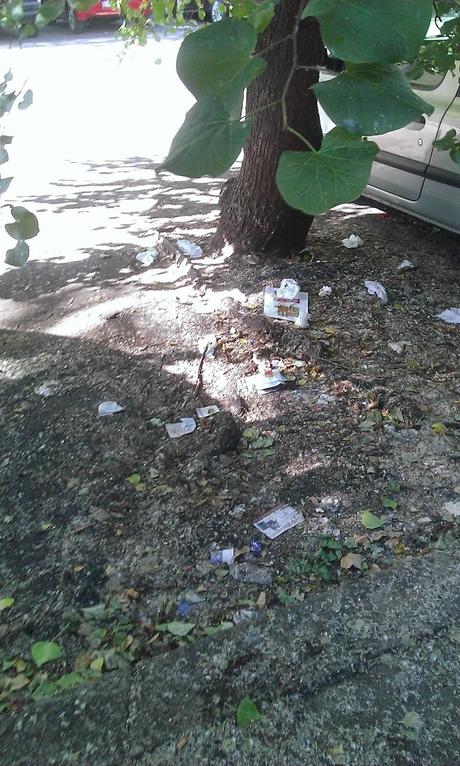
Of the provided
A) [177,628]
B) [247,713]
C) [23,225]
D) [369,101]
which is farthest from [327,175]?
[177,628]

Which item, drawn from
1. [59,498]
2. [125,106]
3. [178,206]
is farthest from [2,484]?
[125,106]

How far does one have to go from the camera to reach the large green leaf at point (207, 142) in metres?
0.98

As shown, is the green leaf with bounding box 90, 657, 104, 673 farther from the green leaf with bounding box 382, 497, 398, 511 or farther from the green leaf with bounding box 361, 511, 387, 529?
the green leaf with bounding box 382, 497, 398, 511

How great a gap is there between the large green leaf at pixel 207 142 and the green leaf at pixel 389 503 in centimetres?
188

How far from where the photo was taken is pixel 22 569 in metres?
2.39

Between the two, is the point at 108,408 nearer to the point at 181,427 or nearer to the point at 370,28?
the point at 181,427

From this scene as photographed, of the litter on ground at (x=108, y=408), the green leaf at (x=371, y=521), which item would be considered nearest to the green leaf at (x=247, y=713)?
the green leaf at (x=371, y=521)

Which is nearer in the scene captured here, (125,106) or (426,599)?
(426,599)

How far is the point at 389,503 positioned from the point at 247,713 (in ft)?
3.46

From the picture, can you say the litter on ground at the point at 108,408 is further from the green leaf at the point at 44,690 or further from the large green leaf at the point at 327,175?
the large green leaf at the point at 327,175

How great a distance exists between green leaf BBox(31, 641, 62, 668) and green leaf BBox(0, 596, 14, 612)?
0.21m

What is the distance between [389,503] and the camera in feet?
8.56

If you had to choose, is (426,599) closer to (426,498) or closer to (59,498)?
(426,498)

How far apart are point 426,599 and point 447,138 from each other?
5.63ft
